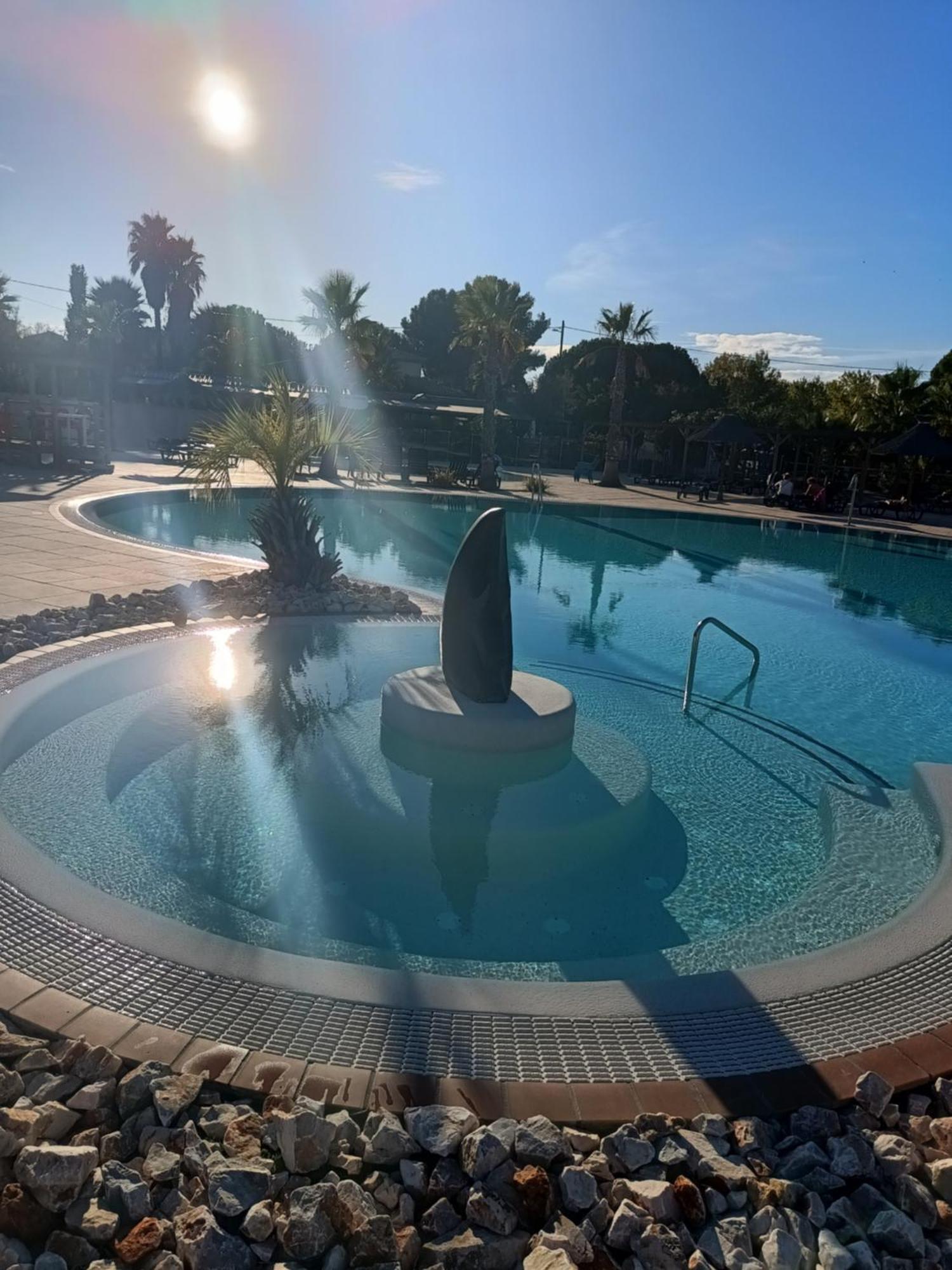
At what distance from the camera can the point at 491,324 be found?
29250mm

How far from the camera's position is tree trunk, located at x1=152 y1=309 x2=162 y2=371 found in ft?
188

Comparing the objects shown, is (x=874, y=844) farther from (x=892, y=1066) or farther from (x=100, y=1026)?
(x=100, y=1026)

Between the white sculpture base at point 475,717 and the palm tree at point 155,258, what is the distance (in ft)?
194

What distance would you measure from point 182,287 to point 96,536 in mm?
54546

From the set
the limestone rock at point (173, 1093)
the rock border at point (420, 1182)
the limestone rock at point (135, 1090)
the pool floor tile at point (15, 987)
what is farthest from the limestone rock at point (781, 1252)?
the pool floor tile at point (15, 987)

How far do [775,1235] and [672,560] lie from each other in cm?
1621

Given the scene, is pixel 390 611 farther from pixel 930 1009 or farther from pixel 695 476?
pixel 695 476

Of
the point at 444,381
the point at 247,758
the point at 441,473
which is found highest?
the point at 444,381

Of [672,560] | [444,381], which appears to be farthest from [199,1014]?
[444,381]

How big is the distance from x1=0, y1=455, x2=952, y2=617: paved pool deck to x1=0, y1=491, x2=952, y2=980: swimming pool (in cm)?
241

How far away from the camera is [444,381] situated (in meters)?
55.2

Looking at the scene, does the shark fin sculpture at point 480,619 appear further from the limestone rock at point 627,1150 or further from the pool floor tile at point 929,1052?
the limestone rock at point 627,1150

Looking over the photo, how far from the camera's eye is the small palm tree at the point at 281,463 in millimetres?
10500

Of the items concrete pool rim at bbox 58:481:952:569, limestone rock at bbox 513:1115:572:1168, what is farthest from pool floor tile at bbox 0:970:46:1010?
concrete pool rim at bbox 58:481:952:569
